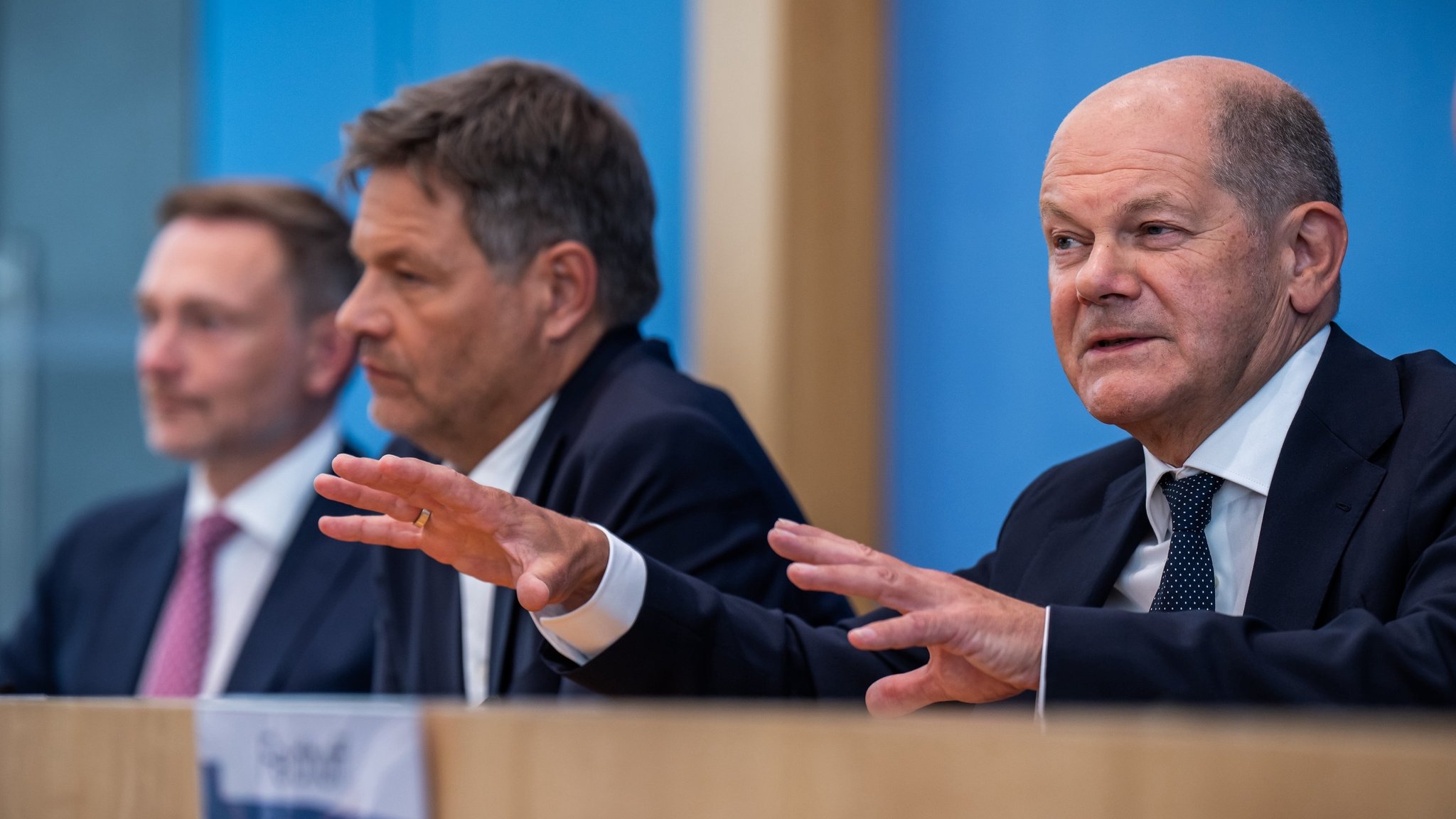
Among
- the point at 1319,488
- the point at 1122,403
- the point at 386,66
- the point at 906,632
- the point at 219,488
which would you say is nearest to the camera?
the point at 906,632

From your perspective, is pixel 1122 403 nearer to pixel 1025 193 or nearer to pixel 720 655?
pixel 720 655

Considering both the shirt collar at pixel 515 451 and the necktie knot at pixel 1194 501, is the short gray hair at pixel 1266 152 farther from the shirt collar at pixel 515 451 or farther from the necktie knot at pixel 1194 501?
the shirt collar at pixel 515 451

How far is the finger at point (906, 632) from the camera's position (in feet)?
3.34

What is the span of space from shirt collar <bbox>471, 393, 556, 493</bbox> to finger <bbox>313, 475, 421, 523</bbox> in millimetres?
680

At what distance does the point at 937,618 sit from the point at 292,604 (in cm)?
174

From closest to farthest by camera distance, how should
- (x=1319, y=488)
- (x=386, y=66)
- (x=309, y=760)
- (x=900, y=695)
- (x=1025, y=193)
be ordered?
(x=309, y=760) < (x=900, y=695) < (x=1319, y=488) < (x=1025, y=193) < (x=386, y=66)

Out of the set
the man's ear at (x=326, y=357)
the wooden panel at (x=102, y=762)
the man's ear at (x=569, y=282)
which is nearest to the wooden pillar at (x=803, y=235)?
the man's ear at (x=569, y=282)

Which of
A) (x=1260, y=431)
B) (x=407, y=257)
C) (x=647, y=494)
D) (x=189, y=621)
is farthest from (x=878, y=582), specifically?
(x=189, y=621)

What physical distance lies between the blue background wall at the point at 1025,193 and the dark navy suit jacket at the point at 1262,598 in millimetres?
476

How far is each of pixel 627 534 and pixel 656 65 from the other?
4.32 ft

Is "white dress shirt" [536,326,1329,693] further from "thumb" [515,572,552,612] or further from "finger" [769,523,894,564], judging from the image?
"finger" [769,523,894,564]

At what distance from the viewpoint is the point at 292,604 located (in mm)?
2535

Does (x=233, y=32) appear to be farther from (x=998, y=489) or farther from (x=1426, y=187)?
(x=1426, y=187)

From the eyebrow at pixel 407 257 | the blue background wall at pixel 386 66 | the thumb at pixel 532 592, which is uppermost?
the blue background wall at pixel 386 66
